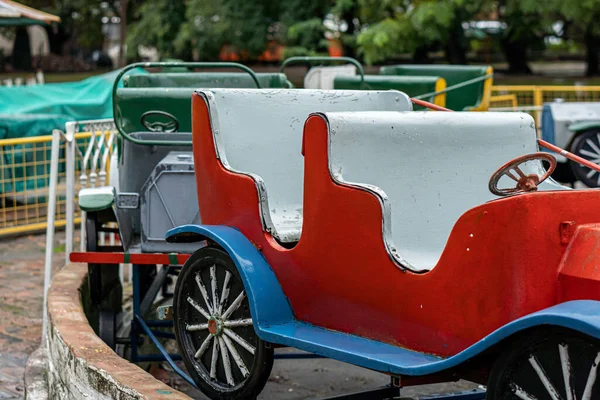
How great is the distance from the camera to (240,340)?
13.7 ft

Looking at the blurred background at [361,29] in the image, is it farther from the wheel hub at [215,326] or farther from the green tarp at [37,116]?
the wheel hub at [215,326]

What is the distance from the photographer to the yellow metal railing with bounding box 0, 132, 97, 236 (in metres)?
10.9

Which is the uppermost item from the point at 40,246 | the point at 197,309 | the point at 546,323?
the point at 546,323

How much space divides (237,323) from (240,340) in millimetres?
73

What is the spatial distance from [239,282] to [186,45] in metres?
29.0

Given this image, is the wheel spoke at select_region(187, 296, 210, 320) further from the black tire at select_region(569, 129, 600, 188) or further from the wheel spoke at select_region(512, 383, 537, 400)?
the black tire at select_region(569, 129, 600, 188)

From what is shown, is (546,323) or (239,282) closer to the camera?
(546,323)

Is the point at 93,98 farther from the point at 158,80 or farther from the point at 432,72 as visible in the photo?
the point at 158,80

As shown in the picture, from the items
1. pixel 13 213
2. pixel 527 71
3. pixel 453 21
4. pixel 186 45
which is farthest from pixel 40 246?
pixel 527 71

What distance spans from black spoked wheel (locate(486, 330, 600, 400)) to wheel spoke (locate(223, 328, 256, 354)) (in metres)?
1.22

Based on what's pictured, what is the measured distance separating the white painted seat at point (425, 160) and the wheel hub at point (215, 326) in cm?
83

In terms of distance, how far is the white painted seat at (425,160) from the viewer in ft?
13.1

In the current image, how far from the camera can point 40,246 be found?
1027 cm

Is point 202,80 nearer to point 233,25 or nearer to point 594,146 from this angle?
point 594,146
